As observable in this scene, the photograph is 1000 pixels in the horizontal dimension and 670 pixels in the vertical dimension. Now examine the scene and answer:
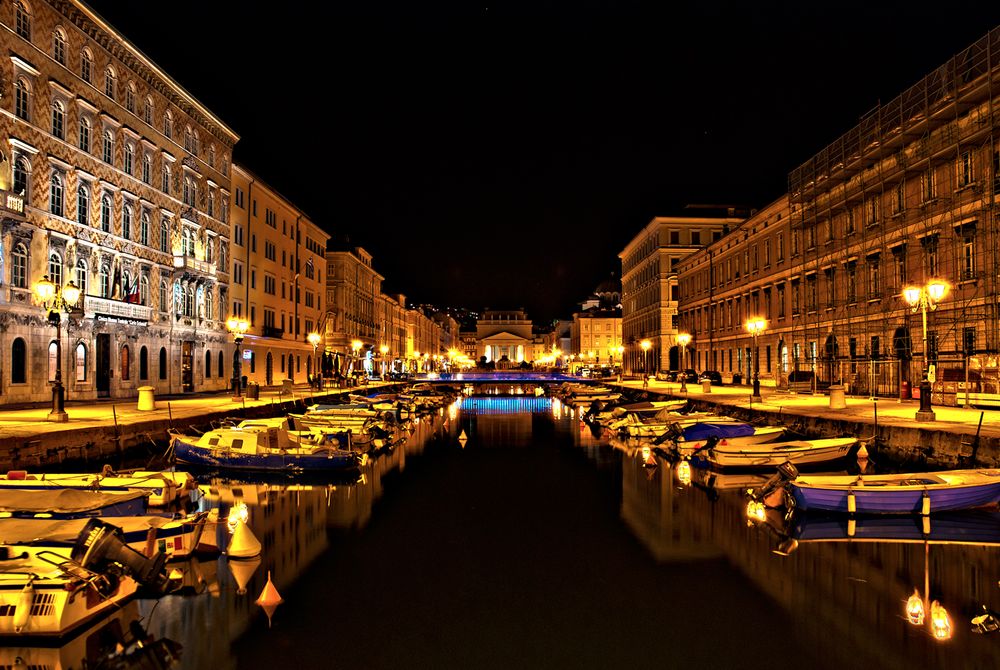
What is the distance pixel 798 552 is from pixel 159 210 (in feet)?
139

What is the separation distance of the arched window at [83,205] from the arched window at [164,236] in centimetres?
800

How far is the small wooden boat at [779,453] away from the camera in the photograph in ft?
79.3

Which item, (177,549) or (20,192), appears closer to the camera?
(177,549)

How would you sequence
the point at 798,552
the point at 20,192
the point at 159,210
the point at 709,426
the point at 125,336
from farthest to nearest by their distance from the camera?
1. the point at 159,210
2. the point at 125,336
3. the point at 20,192
4. the point at 709,426
5. the point at 798,552

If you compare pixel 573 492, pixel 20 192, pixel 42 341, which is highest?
pixel 20 192

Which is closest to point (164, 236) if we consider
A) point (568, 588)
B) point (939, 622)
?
point (568, 588)

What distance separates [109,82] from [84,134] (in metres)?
3.99

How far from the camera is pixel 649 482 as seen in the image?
24125mm

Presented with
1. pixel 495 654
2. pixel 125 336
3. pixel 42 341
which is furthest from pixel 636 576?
pixel 125 336

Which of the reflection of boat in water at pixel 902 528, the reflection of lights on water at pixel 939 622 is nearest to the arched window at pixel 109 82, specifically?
the reflection of boat in water at pixel 902 528

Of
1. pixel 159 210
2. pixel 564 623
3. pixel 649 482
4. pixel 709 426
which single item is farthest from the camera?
pixel 159 210

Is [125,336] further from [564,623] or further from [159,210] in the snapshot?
[564,623]

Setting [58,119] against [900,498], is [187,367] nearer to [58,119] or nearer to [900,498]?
[58,119]

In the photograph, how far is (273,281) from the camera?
6612cm
